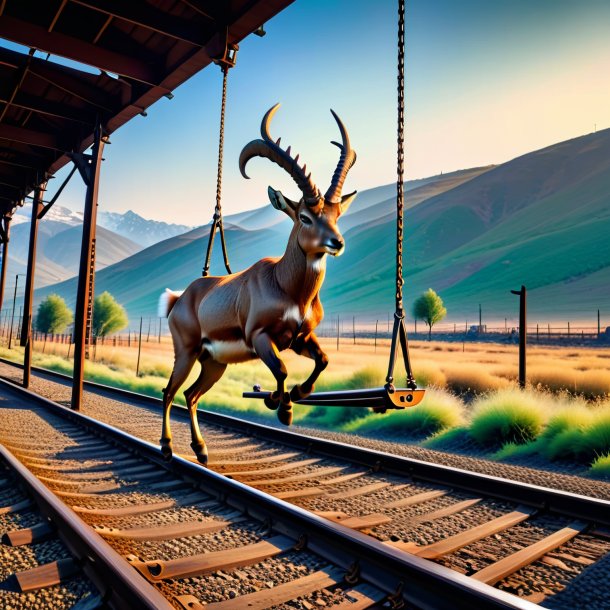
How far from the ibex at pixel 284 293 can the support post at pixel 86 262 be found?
297 inches

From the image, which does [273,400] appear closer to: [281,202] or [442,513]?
[281,202]

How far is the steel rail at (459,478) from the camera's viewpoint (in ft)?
14.1

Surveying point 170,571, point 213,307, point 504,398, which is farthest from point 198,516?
point 504,398

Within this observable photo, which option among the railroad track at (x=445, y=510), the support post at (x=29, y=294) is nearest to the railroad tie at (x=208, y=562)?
the railroad track at (x=445, y=510)

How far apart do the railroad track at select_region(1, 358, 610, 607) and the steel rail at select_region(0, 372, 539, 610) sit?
8 centimetres

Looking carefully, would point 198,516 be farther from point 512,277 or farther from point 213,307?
point 512,277

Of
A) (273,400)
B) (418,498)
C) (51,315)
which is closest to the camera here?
(273,400)

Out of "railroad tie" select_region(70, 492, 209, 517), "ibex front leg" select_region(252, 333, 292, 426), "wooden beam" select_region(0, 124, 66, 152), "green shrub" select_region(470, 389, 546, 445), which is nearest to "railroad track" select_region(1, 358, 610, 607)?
"railroad tie" select_region(70, 492, 209, 517)

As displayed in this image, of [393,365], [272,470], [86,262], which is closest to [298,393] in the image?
[393,365]

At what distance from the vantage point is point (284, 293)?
3531mm

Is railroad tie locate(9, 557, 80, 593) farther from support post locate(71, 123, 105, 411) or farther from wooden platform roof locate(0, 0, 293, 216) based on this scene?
support post locate(71, 123, 105, 411)

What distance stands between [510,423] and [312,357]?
19.2ft

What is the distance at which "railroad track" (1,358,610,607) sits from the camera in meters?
3.50

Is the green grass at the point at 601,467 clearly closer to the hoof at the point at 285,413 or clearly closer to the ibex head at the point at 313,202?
the hoof at the point at 285,413
